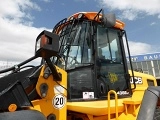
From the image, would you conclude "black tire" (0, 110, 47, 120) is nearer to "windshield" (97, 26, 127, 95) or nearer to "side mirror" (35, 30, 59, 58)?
"side mirror" (35, 30, 59, 58)

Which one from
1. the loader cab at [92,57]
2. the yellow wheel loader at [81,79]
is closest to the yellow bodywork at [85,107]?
the yellow wheel loader at [81,79]

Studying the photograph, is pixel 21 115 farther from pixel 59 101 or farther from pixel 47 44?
pixel 59 101

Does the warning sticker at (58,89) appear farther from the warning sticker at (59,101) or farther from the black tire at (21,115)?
the black tire at (21,115)

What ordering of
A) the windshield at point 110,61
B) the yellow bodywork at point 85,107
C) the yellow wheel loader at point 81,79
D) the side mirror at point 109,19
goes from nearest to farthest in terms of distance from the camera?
1. the yellow wheel loader at point 81,79
2. the yellow bodywork at point 85,107
3. the side mirror at point 109,19
4. the windshield at point 110,61

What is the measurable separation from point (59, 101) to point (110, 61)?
131 centimetres

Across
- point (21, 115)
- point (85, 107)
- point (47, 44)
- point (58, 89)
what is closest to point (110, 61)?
point (85, 107)

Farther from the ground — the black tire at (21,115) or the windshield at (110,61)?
the windshield at (110,61)

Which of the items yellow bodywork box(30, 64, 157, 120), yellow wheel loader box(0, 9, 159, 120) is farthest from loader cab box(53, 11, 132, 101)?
yellow bodywork box(30, 64, 157, 120)

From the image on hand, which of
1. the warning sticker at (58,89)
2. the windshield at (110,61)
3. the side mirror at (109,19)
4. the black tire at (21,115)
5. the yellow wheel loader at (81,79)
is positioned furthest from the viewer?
the windshield at (110,61)

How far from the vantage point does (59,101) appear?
10.5 ft

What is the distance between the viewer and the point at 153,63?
2598cm

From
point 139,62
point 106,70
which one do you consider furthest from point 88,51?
point 139,62

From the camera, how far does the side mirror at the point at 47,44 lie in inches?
96.1

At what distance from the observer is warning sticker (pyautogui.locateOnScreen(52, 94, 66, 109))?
316cm
